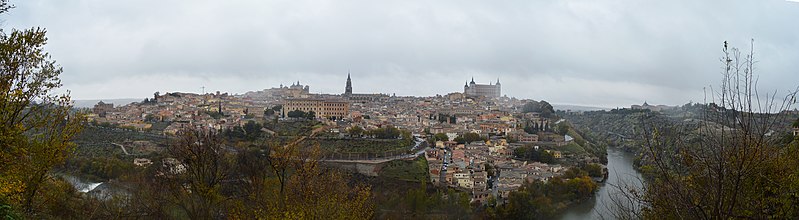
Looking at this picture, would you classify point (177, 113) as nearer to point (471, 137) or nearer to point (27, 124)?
point (471, 137)

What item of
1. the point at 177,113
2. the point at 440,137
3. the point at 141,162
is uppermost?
the point at 177,113

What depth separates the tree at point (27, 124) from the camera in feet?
10.2

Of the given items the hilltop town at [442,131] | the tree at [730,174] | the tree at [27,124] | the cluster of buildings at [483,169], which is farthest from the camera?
the hilltop town at [442,131]

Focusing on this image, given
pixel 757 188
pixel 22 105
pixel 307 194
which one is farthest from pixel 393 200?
pixel 757 188

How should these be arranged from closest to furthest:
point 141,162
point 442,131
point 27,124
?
1. point 27,124
2. point 141,162
3. point 442,131

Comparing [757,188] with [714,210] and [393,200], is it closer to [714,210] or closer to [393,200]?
[714,210]

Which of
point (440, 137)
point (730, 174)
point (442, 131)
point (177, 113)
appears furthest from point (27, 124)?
point (177, 113)

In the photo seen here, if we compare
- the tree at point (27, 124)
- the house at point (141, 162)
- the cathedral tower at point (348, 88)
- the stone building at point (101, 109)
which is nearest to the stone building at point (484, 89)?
the cathedral tower at point (348, 88)

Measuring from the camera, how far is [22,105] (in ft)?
11.1

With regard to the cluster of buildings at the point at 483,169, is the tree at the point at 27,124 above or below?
above

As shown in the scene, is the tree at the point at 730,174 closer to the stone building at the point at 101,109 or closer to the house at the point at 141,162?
the house at the point at 141,162

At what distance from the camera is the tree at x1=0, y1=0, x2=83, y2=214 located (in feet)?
10.2

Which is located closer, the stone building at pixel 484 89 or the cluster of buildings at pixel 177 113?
the cluster of buildings at pixel 177 113

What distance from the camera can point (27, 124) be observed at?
3.61 m
